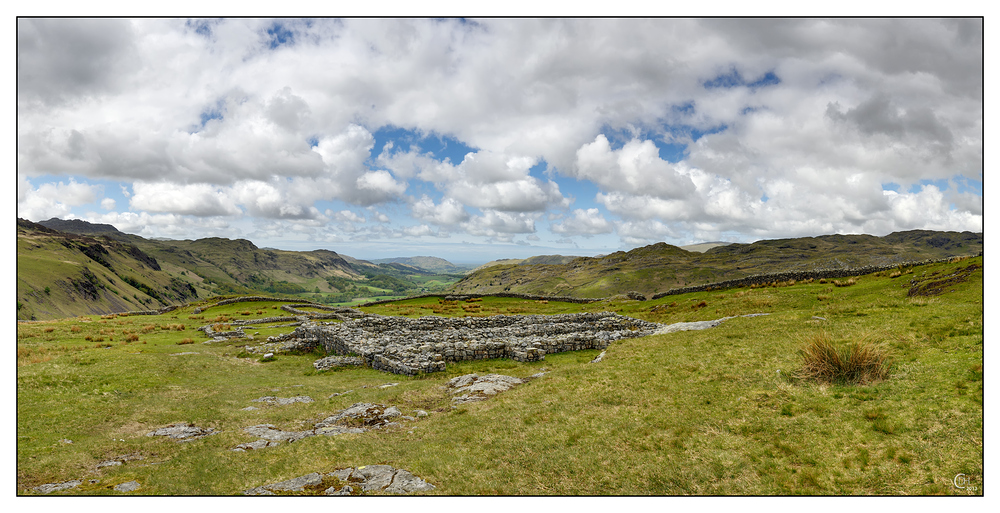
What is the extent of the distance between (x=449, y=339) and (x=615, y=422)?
78.2 ft

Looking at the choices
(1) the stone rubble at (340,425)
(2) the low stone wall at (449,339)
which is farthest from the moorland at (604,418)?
(2) the low stone wall at (449,339)

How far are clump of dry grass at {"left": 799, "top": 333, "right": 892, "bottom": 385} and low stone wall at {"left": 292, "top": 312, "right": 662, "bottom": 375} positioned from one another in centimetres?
1831

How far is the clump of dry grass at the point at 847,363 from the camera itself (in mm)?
14555

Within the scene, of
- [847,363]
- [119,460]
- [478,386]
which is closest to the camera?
[119,460]

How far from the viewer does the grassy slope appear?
10.6 metres

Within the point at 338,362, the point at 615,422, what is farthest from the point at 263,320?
the point at 615,422

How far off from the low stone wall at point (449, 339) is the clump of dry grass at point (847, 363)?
60.1ft

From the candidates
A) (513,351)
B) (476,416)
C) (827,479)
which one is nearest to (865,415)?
(827,479)

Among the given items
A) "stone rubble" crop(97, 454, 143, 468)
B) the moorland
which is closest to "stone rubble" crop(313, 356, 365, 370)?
the moorland

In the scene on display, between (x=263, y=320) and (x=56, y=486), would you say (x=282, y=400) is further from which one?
(x=263, y=320)

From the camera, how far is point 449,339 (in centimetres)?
3712

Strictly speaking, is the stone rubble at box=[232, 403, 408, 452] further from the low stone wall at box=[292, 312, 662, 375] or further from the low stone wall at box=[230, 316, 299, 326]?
the low stone wall at box=[230, 316, 299, 326]

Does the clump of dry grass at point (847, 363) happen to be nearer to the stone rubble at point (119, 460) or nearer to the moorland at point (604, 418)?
the moorland at point (604, 418)

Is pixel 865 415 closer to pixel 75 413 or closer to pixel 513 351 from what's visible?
pixel 513 351
